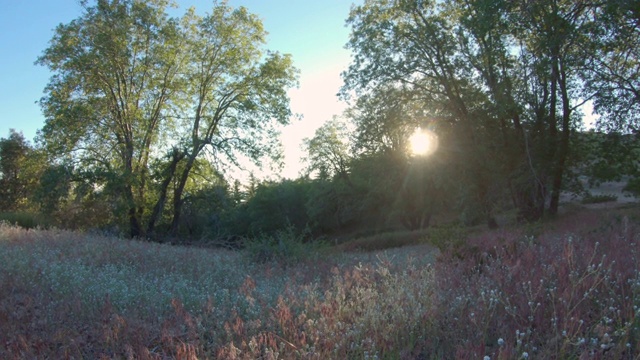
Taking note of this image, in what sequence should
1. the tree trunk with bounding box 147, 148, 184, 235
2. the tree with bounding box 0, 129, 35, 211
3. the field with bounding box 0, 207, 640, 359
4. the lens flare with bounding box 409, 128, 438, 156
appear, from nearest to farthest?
the field with bounding box 0, 207, 640, 359 < the lens flare with bounding box 409, 128, 438, 156 < the tree trunk with bounding box 147, 148, 184, 235 < the tree with bounding box 0, 129, 35, 211

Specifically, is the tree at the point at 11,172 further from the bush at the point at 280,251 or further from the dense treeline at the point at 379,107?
the bush at the point at 280,251

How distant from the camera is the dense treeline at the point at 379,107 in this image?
1794cm

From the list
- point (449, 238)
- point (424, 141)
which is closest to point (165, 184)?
point (424, 141)

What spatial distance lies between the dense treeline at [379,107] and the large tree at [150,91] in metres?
0.09

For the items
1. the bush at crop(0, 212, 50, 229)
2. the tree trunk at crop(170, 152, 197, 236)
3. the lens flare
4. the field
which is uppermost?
the lens flare

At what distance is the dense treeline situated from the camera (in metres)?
17.9

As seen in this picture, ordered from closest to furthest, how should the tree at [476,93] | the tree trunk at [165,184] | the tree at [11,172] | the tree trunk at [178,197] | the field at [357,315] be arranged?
the field at [357,315] → the tree at [476,93] → the tree trunk at [165,184] → the tree trunk at [178,197] → the tree at [11,172]

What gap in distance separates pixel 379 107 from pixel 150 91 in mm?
14218

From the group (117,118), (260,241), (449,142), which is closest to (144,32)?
(117,118)

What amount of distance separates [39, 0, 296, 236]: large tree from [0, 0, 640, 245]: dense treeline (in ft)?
0.28

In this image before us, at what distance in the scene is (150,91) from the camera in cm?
2902

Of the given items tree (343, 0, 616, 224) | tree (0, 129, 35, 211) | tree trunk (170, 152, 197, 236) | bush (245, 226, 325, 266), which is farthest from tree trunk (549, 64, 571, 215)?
tree (0, 129, 35, 211)

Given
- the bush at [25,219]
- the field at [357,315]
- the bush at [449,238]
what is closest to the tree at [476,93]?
the bush at [449,238]

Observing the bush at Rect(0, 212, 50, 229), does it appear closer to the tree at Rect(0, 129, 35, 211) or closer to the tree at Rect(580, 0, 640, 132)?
the tree at Rect(0, 129, 35, 211)
